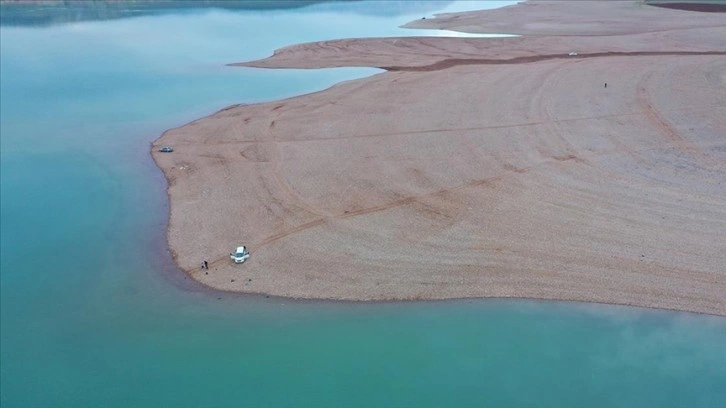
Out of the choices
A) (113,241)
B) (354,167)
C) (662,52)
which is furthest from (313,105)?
(662,52)

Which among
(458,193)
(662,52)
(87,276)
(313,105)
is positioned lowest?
(87,276)

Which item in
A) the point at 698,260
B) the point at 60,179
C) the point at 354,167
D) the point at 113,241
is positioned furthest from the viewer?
the point at 60,179

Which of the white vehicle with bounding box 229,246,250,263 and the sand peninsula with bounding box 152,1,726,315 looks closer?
the sand peninsula with bounding box 152,1,726,315

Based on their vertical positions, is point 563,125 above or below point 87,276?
above

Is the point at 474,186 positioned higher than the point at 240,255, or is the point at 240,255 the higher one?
the point at 474,186

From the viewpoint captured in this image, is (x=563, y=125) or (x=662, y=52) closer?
(x=563, y=125)

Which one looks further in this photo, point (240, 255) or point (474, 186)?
point (474, 186)

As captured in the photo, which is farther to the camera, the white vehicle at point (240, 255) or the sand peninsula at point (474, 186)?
the white vehicle at point (240, 255)

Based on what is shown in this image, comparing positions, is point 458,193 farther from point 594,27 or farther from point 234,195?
point 594,27
